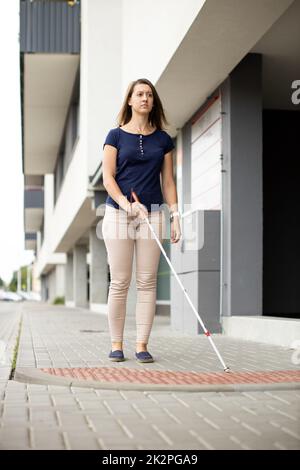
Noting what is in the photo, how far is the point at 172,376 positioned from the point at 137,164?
179 centimetres

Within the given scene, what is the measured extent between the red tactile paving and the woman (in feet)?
2.19

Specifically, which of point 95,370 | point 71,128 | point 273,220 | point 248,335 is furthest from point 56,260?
point 95,370

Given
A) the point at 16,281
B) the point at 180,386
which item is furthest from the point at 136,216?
the point at 16,281

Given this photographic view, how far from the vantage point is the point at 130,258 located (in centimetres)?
617

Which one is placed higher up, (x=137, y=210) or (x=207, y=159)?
(x=207, y=159)

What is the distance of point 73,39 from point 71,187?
15.8ft

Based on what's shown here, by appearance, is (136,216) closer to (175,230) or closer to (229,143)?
(175,230)

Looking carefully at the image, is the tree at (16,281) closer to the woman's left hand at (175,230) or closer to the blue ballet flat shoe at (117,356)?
the blue ballet flat shoe at (117,356)

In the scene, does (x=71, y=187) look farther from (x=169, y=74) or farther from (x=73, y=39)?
(x=169, y=74)

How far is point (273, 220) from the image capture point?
1211 cm

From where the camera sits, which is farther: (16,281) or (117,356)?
(16,281)

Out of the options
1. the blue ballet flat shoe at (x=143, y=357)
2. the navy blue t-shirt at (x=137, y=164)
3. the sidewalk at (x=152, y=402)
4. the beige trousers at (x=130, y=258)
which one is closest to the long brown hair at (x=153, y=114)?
the navy blue t-shirt at (x=137, y=164)

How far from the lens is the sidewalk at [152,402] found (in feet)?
10.8
